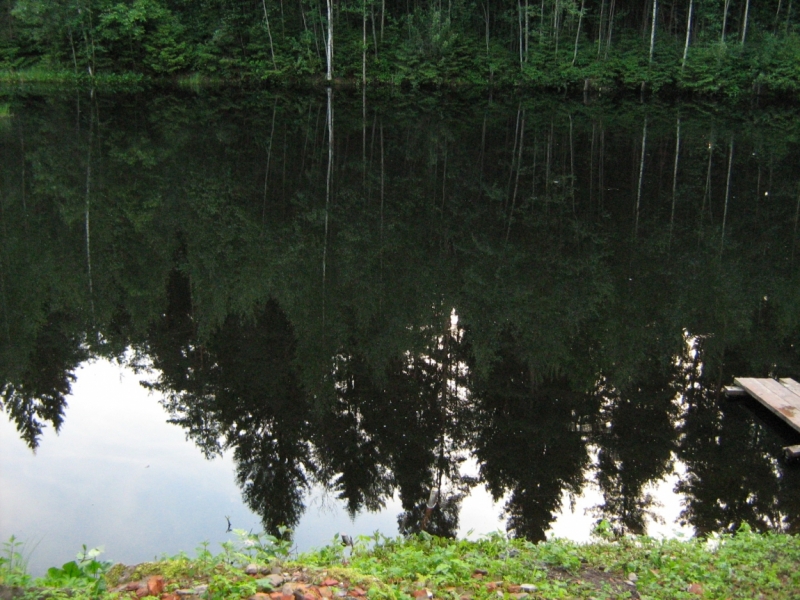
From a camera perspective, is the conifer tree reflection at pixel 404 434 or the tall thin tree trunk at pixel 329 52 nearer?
the conifer tree reflection at pixel 404 434

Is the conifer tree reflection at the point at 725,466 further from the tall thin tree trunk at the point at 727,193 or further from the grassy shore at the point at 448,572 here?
the tall thin tree trunk at the point at 727,193

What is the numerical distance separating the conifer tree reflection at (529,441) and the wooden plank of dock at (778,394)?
6.41 ft

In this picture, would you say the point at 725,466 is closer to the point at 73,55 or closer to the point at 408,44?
the point at 408,44

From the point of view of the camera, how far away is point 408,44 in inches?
1507

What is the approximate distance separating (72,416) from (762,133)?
81.7 feet

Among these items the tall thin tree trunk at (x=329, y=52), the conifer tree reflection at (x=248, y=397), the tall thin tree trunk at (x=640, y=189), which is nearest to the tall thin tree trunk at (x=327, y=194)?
the conifer tree reflection at (x=248, y=397)

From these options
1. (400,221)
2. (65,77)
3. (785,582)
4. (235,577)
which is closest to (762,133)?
(400,221)

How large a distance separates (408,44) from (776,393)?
106 feet

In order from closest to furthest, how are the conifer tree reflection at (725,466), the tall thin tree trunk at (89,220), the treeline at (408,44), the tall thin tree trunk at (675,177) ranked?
the conifer tree reflection at (725,466) < the tall thin tree trunk at (89,220) < the tall thin tree trunk at (675,177) < the treeline at (408,44)

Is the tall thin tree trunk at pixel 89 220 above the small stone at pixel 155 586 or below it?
above

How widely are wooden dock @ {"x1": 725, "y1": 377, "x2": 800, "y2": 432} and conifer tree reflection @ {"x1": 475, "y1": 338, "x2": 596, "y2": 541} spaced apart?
1.93 meters

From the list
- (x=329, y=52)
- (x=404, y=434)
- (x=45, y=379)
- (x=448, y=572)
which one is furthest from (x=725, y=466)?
(x=329, y=52)

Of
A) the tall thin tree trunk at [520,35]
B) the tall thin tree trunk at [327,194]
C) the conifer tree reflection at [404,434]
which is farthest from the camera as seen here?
the tall thin tree trunk at [520,35]

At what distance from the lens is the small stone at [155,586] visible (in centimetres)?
436
